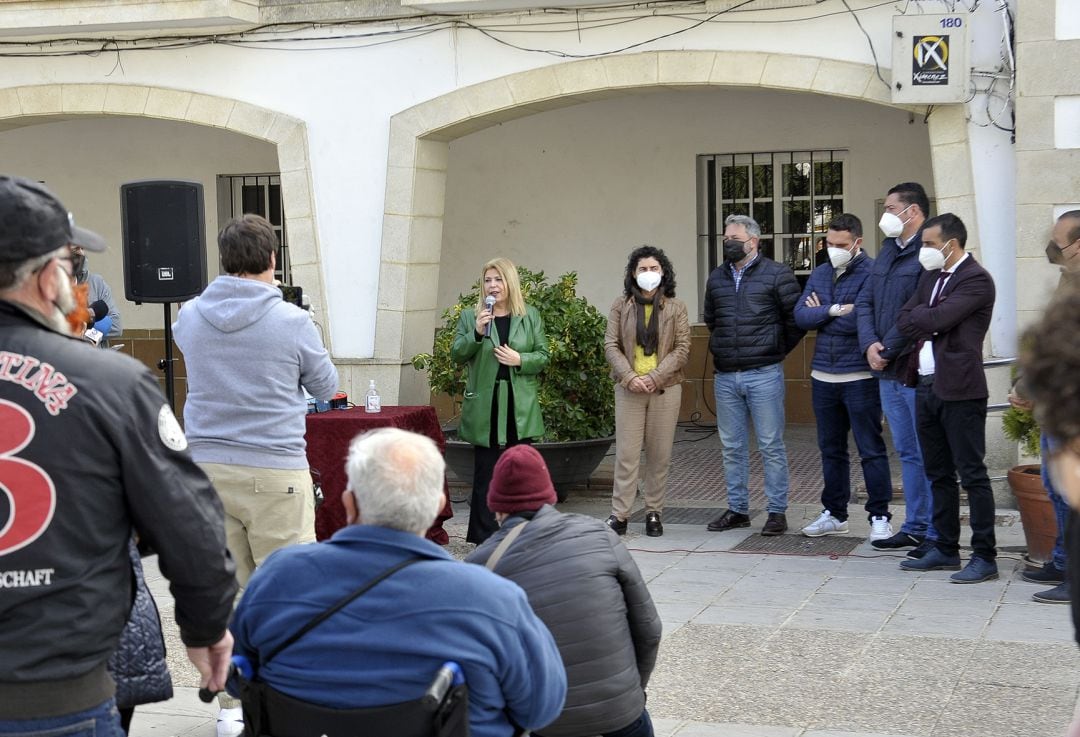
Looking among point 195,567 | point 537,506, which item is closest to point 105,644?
point 195,567

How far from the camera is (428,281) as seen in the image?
35.5 feet

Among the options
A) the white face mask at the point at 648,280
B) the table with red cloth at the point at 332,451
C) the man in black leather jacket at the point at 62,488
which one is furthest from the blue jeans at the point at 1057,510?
the man in black leather jacket at the point at 62,488

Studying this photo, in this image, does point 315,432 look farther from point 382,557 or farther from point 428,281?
point 382,557

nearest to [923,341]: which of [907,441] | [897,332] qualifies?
[897,332]

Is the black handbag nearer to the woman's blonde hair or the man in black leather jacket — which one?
the man in black leather jacket

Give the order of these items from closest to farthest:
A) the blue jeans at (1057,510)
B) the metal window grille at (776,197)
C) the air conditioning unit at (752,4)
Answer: the blue jeans at (1057,510) → the air conditioning unit at (752,4) → the metal window grille at (776,197)

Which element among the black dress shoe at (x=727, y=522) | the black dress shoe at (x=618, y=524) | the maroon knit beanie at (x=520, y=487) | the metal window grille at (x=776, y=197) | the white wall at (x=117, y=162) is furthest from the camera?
the white wall at (x=117, y=162)

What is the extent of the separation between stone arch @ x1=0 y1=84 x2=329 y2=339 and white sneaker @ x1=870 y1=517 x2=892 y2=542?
15.3 feet

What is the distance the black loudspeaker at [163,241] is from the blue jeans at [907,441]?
4.45 metres

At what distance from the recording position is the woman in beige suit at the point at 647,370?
847 centimetres

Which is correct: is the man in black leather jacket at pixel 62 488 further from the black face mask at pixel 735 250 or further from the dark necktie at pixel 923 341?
the black face mask at pixel 735 250

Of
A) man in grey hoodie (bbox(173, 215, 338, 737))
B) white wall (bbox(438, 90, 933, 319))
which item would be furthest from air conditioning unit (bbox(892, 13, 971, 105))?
man in grey hoodie (bbox(173, 215, 338, 737))

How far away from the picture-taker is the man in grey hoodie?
194 inches

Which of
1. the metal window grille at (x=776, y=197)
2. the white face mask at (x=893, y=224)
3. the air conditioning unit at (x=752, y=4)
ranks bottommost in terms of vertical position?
the white face mask at (x=893, y=224)
